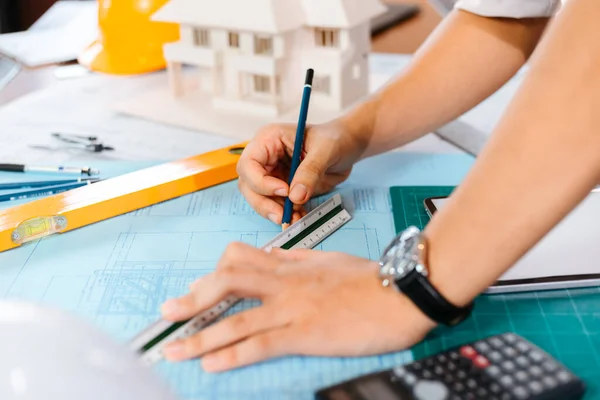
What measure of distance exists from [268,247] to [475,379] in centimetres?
29

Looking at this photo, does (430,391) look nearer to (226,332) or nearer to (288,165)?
(226,332)

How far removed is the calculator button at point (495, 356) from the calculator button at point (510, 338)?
0.07 feet

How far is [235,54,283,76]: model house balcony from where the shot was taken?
1.13 m

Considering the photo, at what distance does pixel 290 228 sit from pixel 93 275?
0.23 m

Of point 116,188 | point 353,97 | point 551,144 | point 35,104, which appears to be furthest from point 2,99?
point 551,144

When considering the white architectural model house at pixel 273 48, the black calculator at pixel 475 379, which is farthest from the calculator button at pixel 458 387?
the white architectural model house at pixel 273 48

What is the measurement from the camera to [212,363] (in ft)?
1.88

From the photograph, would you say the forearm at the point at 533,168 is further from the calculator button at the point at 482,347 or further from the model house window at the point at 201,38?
the model house window at the point at 201,38

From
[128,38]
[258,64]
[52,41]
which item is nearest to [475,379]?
[258,64]

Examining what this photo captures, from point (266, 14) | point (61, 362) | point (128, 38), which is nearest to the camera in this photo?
point (61, 362)

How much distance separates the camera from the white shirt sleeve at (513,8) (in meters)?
0.85

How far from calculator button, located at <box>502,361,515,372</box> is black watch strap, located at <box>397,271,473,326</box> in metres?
0.06

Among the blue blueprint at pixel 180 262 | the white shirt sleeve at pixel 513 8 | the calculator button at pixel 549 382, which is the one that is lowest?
the blue blueprint at pixel 180 262

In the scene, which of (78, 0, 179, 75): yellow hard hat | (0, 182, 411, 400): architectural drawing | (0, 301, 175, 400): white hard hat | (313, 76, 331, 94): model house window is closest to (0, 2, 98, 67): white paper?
(78, 0, 179, 75): yellow hard hat
